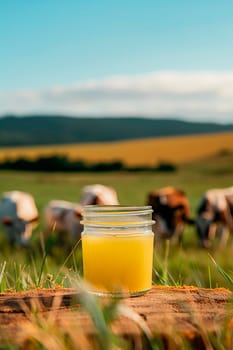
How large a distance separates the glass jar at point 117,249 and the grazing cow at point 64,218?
444 inches

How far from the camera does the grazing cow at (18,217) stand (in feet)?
53.9

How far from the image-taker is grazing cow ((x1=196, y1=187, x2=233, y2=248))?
1672 centimetres

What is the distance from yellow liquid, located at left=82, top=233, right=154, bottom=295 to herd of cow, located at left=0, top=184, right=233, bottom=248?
11.8 meters

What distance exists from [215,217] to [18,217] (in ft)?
15.4

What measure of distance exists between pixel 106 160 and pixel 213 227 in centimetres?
2556

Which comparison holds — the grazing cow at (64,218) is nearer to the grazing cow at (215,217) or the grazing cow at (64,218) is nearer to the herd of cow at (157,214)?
the herd of cow at (157,214)

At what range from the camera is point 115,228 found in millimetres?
3176

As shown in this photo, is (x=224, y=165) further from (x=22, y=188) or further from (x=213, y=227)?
(x=213, y=227)

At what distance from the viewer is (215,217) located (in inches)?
682

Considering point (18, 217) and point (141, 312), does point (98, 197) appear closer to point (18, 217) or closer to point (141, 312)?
point (18, 217)

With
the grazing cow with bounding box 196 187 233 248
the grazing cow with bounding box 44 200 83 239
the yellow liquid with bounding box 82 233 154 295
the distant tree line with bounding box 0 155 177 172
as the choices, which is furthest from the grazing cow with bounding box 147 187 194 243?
the distant tree line with bounding box 0 155 177 172

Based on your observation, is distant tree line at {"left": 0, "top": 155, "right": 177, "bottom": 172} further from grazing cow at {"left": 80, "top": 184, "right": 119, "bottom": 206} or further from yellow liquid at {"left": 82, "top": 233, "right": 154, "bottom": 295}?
yellow liquid at {"left": 82, "top": 233, "right": 154, "bottom": 295}

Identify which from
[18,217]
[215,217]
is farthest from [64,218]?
[215,217]

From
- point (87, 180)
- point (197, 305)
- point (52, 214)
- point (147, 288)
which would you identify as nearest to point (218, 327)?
point (197, 305)
